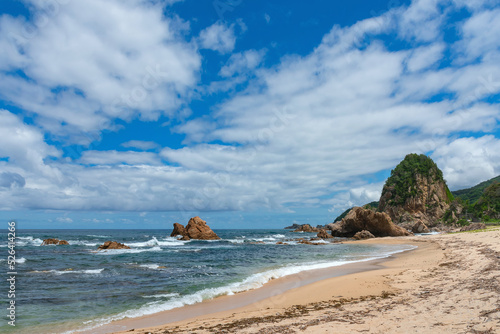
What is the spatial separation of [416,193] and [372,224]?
5056cm

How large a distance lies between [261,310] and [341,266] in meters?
12.9

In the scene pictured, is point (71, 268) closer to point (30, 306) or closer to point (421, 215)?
point (30, 306)

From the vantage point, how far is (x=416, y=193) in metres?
101

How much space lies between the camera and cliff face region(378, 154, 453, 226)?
98.9 m

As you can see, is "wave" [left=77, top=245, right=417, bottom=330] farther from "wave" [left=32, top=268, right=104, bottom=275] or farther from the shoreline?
"wave" [left=32, top=268, right=104, bottom=275]

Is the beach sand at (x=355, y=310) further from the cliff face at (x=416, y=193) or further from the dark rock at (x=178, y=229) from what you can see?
the cliff face at (x=416, y=193)

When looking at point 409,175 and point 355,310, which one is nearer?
point 355,310

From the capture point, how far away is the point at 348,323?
7246mm

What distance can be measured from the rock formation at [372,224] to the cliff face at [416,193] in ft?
129

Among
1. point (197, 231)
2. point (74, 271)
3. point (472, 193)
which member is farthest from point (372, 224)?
point (472, 193)

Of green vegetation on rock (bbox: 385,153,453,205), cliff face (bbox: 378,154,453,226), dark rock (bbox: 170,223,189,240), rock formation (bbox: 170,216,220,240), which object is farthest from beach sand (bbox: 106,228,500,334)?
green vegetation on rock (bbox: 385,153,453,205)

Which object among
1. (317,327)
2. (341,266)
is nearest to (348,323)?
(317,327)

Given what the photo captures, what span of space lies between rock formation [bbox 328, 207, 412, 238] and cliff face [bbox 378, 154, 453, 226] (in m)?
39.4

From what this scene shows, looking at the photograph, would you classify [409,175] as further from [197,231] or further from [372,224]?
[197,231]
